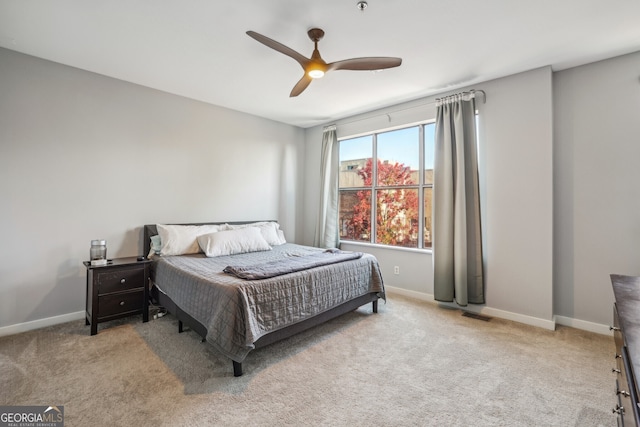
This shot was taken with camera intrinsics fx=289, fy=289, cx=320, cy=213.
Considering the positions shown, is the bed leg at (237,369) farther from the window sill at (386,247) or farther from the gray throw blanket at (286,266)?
the window sill at (386,247)

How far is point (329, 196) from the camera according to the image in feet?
15.8

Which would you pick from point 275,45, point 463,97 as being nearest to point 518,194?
point 463,97

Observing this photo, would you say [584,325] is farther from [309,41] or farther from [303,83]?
[309,41]

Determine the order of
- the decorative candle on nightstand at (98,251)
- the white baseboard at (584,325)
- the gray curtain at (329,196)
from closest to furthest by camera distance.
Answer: the white baseboard at (584,325) < the decorative candle on nightstand at (98,251) < the gray curtain at (329,196)

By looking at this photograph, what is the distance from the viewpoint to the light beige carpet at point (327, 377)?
1714 millimetres

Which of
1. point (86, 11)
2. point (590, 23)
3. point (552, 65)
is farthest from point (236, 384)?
point (552, 65)

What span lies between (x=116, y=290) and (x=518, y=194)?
428 cm

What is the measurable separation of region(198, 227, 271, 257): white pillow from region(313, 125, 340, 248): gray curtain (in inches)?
47.3

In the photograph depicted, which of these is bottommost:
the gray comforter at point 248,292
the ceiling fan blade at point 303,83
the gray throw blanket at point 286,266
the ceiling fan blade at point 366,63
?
the gray comforter at point 248,292

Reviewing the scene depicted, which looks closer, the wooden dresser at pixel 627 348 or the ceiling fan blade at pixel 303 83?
the wooden dresser at pixel 627 348


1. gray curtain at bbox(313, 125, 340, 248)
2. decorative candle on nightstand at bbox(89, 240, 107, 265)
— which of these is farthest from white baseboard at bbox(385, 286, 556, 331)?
decorative candle on nightstand at bbox(89, 240, 107, 265)

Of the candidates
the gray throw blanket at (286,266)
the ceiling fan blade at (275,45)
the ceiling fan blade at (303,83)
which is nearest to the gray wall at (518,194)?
the gray throw blanket at (286,266)

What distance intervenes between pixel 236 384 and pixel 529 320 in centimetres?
299

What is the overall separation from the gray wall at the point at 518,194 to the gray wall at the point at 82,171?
3.46 m
